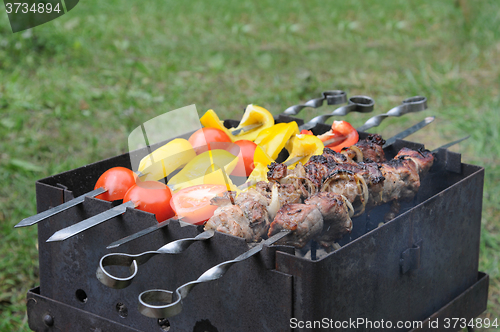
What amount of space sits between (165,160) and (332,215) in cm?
73

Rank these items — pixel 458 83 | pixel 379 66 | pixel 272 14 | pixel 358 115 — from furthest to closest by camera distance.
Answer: pixel 272 14 → pixel 379 66 → pixel 458 83 → pixel 358 115

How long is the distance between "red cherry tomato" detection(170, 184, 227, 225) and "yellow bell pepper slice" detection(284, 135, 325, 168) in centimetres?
44

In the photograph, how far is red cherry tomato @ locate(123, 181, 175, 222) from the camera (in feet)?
5.65

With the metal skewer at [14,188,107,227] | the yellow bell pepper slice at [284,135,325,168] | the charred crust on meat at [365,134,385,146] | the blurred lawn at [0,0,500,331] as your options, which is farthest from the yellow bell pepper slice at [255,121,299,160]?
the blurred lawn at [0,0,500,331]

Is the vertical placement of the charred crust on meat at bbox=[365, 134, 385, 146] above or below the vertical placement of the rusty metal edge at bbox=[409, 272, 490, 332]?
above

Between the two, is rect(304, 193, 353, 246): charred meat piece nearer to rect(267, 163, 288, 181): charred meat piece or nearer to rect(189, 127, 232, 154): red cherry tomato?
rect(267, 163, 288, 181): charred meat piece

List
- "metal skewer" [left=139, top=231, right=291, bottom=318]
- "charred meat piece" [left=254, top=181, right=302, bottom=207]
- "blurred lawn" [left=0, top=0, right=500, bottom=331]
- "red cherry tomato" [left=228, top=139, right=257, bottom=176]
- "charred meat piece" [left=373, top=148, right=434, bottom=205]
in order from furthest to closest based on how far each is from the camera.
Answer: "blurred lawn" [left=0, top=0, right=500, bottom=331] < "red cherry tomato" [left=228, top=139, right=257, bottom=176] < "charred meat piece" [left=373, top=148, right=434, bottom=205] < "charred meat piece" [left=254, top=181, right=302, bottom=207] < "metal skewer" [left=139, top=231, right=291, bottom=318]

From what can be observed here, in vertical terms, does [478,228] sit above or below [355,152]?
below

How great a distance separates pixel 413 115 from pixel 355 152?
11.0ft

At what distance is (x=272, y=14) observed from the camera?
8000mm

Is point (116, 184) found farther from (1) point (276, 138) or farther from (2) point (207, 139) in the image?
(1) point (276, 138)

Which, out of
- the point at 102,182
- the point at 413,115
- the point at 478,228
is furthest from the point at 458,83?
the point at 102,182

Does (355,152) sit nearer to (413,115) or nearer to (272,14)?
(413,115)

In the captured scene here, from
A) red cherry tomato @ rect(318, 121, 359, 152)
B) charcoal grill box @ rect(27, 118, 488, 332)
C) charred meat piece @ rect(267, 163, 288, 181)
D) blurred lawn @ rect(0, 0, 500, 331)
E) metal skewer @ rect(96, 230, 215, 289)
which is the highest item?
metal skewer @ rect(96, 230, 215, 289)
